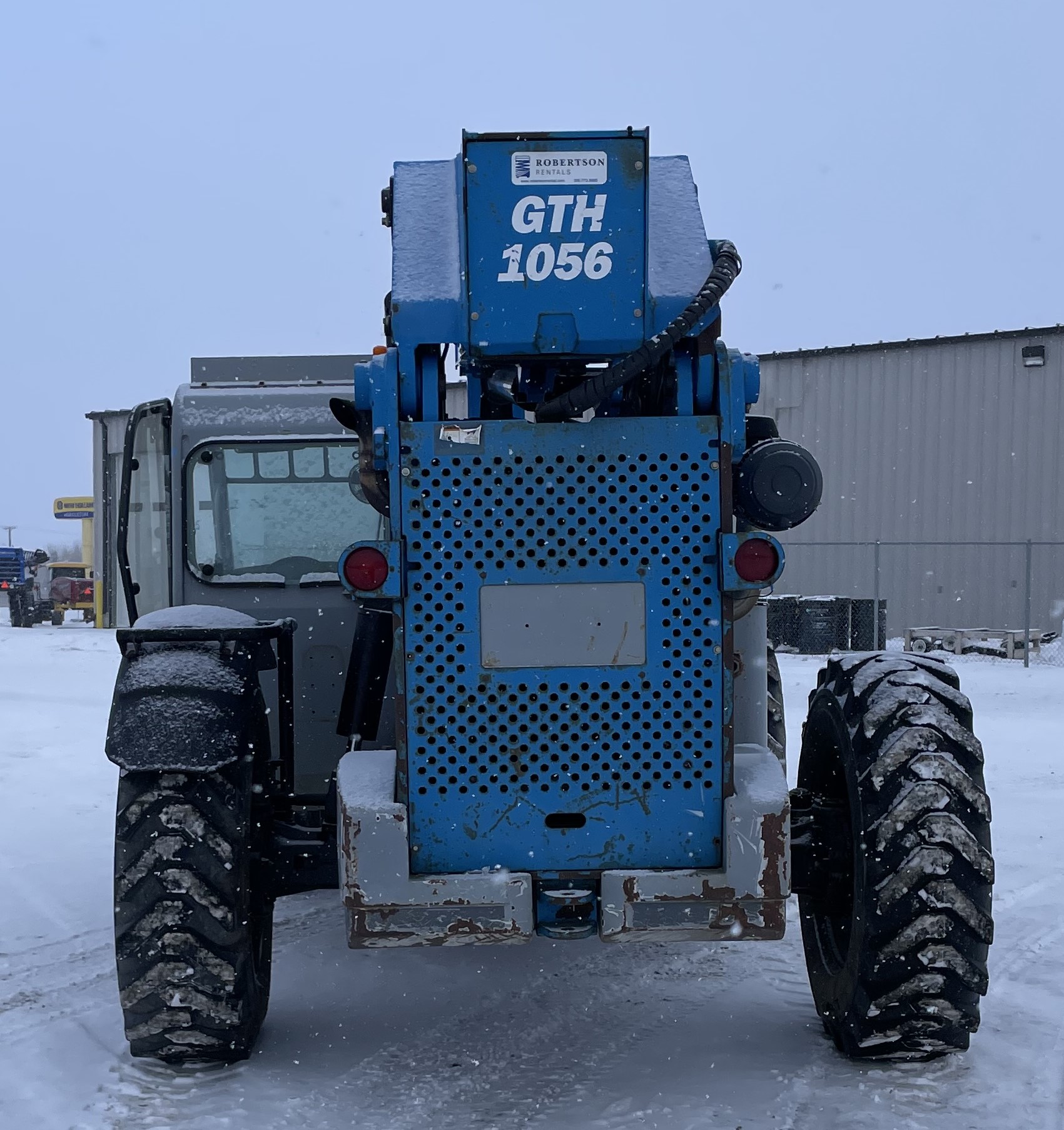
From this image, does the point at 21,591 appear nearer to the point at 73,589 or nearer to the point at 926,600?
the point at 73,589

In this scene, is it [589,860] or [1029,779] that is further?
[1029,779]

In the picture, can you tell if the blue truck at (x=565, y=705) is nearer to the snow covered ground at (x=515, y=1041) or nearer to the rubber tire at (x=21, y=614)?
the snow covered ground at (x=515, y=1041)

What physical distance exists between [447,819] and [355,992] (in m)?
1.41

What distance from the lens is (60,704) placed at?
46.7 feet

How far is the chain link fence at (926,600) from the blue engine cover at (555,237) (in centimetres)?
1534

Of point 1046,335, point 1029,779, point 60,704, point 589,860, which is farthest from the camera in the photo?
point 1046,335

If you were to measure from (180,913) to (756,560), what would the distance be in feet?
6.42

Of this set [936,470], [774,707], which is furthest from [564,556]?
[936,470]

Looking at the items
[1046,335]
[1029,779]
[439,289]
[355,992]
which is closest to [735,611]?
[439,289]

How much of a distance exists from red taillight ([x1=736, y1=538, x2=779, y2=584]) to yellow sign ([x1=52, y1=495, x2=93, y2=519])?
48312mm

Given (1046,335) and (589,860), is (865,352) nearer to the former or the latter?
(1046,335)

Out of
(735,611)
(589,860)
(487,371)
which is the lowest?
(589,860)

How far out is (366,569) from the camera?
11.6ft

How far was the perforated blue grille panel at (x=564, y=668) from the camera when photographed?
11.9 feet
